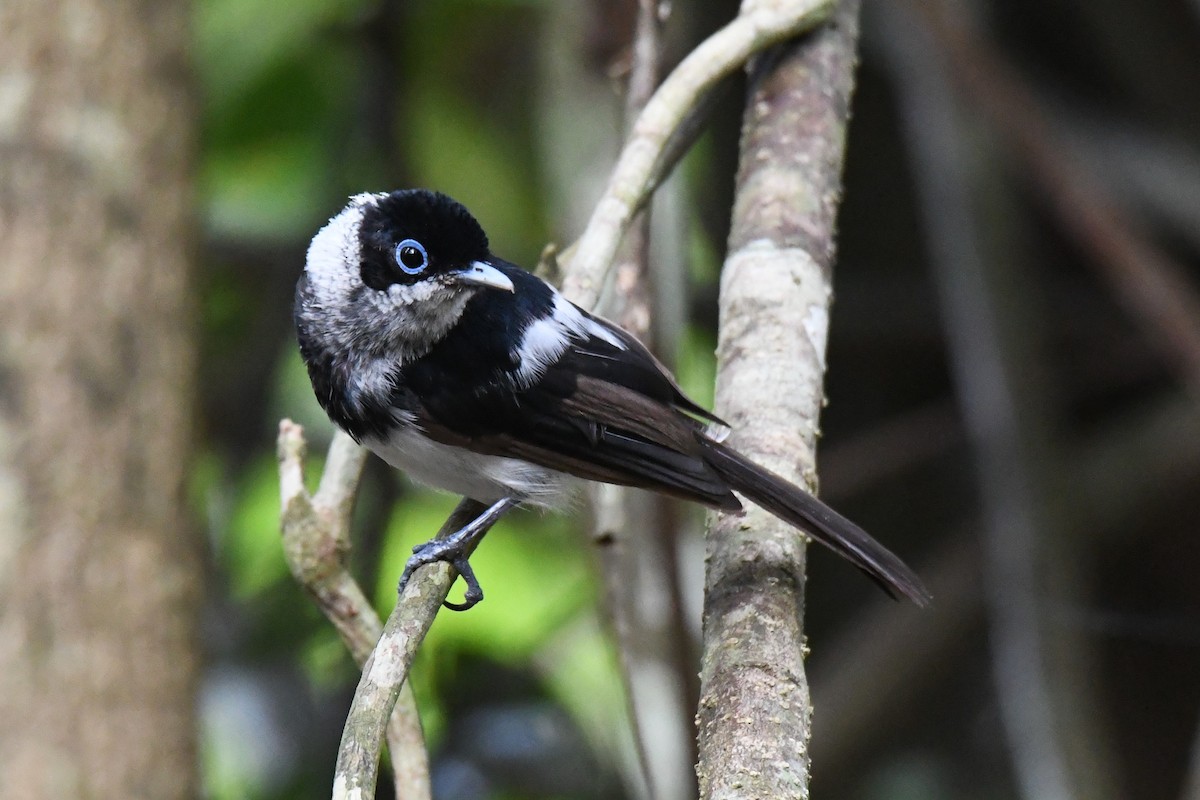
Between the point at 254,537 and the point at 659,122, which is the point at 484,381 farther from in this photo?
the point at 254,537

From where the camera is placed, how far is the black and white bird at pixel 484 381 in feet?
9.11

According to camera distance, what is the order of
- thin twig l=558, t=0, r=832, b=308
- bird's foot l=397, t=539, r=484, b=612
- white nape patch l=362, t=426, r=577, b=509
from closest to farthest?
bird's foot l=397, t=539, r=484, b=612, thin twig l=558, t=0, r=832, b=308, white nape patch l=362, t=426, r=577, b=509

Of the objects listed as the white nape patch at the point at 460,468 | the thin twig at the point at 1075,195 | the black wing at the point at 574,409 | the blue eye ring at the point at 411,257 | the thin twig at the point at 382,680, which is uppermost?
the thin twig at the point at 1075,195

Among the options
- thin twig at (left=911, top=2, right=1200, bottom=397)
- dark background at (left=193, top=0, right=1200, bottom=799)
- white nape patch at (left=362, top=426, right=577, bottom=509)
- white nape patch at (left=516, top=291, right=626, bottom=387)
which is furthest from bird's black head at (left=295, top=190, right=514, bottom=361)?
thin twig at (left=911, top=2, right=1200, bottom=397)

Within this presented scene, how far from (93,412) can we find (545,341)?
1.08 metres

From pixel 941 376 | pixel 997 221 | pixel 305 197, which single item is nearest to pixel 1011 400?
pixel 997 221

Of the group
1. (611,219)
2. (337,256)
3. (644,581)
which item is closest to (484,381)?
(611,219)

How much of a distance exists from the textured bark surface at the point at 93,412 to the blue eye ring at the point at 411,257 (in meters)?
0.67

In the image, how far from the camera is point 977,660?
5.05 m

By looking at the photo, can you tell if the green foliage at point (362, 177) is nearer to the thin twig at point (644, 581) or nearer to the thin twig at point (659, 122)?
the thin twig at point (644, 581)

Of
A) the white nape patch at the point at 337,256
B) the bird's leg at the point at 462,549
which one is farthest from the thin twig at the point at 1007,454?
the white nape patch at the point at 337,256

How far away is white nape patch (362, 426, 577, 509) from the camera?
111 inches

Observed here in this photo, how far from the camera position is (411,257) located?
2.95m

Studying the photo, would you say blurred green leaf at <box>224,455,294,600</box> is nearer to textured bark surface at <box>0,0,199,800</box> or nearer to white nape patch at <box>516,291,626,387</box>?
textured bark surface at <box>0,0,199,800</box>
